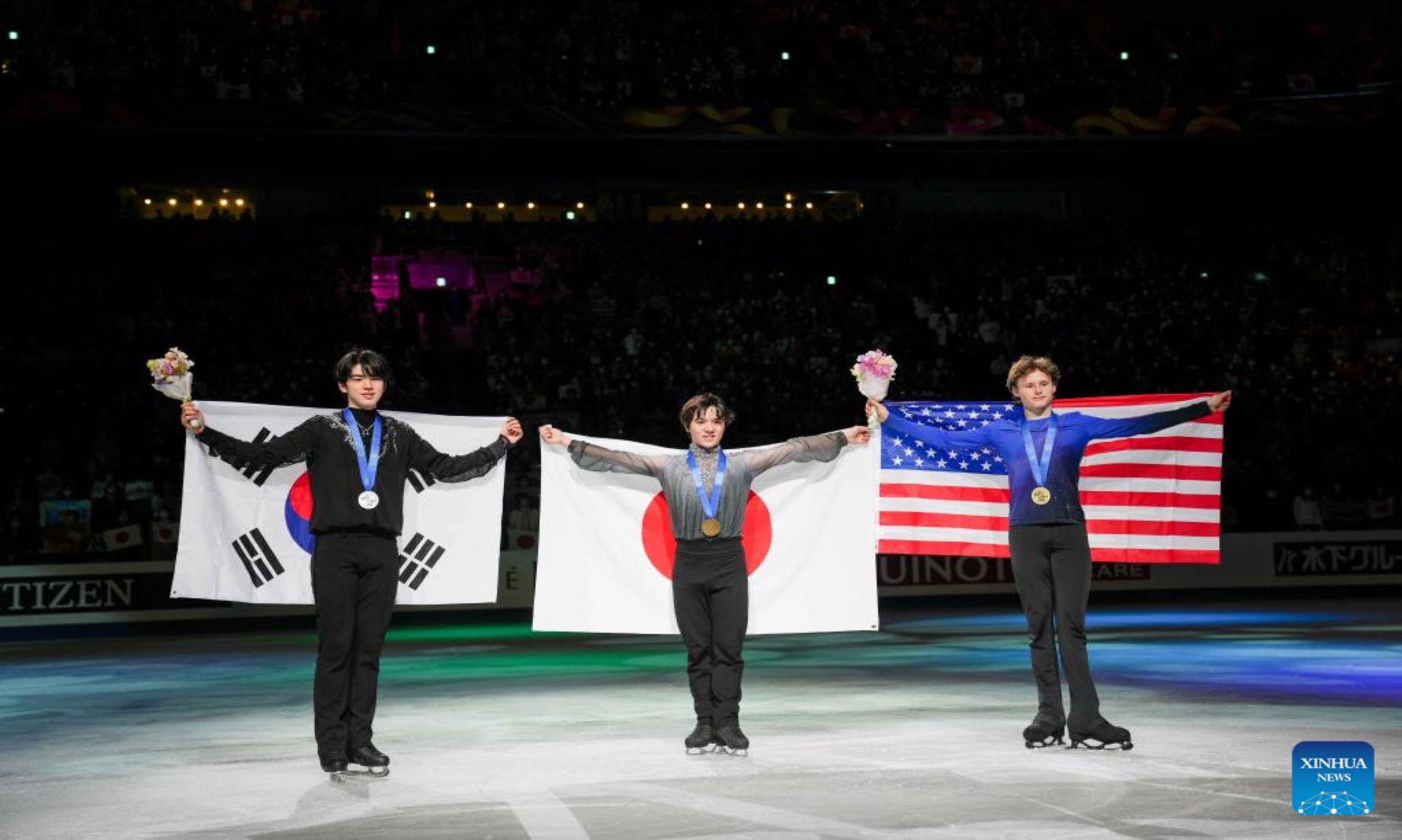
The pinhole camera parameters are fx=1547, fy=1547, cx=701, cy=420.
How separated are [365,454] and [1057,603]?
4237mm

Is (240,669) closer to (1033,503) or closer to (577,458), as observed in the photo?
(577,458)

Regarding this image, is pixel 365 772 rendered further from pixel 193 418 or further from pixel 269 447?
pixel 193 418

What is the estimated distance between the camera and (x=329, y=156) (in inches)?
1427

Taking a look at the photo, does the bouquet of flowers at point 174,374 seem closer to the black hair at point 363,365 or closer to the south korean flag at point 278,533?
the south korean flag at point 278,533

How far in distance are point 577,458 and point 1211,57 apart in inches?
1264

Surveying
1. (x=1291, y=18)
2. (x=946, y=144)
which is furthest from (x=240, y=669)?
(x=1291, y=18)

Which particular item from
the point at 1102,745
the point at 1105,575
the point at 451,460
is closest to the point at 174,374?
the point at 451,460

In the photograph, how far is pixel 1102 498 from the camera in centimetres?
1144

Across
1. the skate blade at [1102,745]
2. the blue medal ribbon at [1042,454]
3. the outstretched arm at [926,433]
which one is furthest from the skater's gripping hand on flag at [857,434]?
the skate blade at [1102,745]

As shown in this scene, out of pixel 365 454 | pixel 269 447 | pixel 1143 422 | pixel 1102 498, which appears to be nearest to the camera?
pixel 365 454

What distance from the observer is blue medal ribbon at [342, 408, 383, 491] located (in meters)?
9.02

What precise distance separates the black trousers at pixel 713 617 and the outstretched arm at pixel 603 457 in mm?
647

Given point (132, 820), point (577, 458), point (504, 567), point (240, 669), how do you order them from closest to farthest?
1. point (132, 820)
2. point (577, 458)
3. point (240, 669)
4. point (504, 567)

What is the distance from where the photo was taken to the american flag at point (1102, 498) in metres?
11.1
